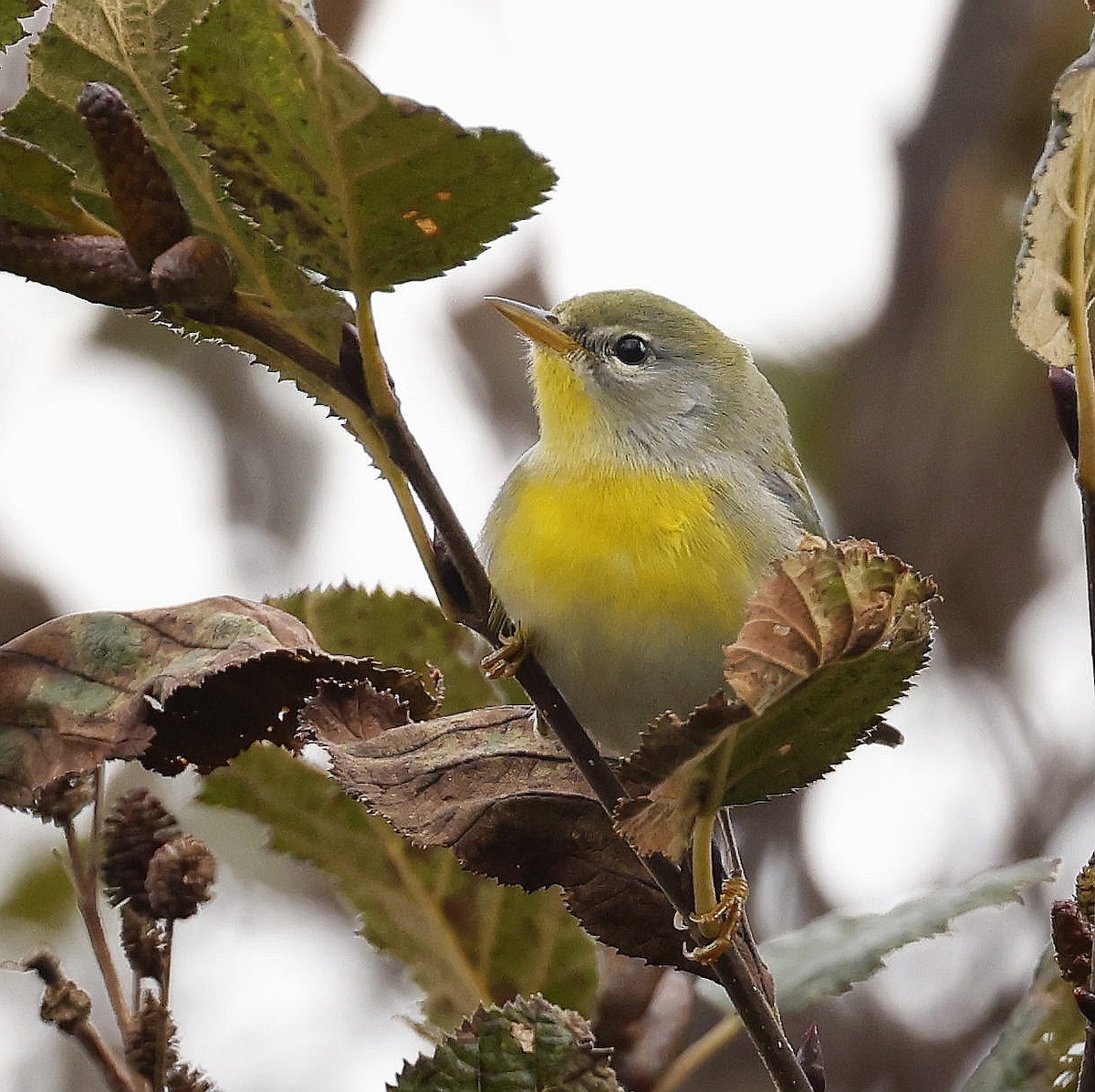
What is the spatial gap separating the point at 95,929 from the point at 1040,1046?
0.95m

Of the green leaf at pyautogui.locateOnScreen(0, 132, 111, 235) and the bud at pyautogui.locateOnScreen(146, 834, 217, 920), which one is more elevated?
the green leaf at pyautogui.locateOnScreen(0, 132, 111, 235)

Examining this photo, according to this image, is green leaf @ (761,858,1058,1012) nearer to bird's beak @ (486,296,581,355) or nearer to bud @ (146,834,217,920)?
bud @ (146,834,217,920)

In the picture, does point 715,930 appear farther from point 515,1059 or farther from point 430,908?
point 430,908

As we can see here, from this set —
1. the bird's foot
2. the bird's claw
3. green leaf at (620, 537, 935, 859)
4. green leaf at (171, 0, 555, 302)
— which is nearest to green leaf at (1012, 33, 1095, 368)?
green leaf at (620, 537, 935, 859)

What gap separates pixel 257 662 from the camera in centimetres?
120

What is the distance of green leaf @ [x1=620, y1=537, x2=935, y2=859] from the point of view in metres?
1.04

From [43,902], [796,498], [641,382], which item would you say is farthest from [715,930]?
[43,902]

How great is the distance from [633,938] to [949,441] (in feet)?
7.29

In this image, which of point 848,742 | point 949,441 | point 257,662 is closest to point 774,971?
point 848,742

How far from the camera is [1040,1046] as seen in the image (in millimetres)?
1588

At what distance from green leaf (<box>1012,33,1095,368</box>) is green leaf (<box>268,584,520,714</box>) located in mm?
757

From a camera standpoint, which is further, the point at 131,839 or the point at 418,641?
the point at 418,641

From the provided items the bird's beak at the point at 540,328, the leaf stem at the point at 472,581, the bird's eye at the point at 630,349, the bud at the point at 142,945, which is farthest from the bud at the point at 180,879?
the bird's eye at the point at 630,349

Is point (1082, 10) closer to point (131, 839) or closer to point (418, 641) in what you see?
point (418, 641)
